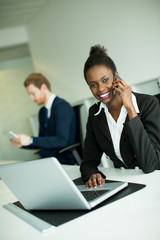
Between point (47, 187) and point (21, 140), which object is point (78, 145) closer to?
point (21, 140)

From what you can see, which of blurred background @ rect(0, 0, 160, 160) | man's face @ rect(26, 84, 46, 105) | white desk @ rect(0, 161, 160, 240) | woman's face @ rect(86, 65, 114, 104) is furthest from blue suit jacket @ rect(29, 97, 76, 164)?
white desk @ rect(0, 161, 160, 240)

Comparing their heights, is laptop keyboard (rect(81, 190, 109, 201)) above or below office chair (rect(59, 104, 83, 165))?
above

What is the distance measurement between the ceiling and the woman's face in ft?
9.96

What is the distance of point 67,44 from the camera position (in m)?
4.35

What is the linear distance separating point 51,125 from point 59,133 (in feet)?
A: 0.77

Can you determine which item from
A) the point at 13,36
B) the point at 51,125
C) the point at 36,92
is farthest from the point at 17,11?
the point at 51,125

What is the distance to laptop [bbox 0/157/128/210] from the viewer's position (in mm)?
926

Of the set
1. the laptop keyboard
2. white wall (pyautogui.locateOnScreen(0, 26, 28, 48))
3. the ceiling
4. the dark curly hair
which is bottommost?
the laptop keyboard

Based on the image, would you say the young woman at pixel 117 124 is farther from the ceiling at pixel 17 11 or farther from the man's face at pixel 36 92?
the ceiling at pixel 17 11

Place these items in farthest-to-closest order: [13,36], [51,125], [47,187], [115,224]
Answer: [13,36]
[51,125]
[47,187]
[115,224]

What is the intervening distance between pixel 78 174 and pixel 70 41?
2942 millimetres

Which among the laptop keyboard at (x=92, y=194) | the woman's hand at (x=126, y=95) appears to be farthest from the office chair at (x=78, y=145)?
the laptop keyboard at (x=92, y=194)

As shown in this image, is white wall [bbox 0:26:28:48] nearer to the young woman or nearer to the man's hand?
the man's hand

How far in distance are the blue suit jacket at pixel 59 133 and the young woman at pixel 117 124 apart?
1160 millimetres
